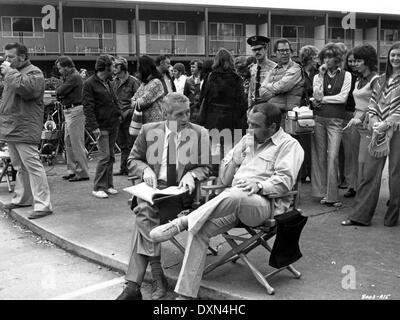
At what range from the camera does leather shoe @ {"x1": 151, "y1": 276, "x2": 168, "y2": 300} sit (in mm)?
4199

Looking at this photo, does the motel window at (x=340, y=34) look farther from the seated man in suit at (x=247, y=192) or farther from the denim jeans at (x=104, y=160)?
the seated man in suit at (x=247, y=192)

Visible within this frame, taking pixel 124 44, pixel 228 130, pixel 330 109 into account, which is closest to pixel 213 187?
pixel 330 109

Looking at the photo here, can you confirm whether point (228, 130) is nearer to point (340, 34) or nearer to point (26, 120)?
point (26, 120)

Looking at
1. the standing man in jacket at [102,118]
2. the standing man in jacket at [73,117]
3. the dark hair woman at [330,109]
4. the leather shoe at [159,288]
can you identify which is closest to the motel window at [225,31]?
the standing man in jacket at [73,117]

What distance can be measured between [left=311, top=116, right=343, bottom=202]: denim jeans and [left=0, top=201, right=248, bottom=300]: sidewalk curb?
2926 millimetres

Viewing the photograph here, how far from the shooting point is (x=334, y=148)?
6.51 m

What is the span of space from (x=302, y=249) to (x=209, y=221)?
1431 millimetres

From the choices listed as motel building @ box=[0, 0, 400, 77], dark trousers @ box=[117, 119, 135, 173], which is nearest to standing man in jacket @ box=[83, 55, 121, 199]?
dark trousers @ box=[117, 119, 135, 173]

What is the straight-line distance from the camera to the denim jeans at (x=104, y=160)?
24.7 feet

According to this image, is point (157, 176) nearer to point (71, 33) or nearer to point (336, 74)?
point (336, 74)

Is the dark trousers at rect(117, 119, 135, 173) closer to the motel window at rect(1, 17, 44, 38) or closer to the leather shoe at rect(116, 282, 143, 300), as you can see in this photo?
the leather shoe at rect(116, 282, 143, 300)

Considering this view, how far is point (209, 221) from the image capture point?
397cm
